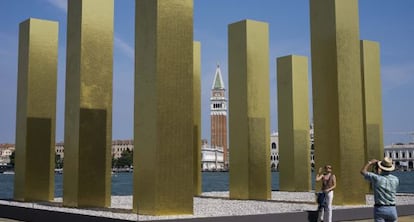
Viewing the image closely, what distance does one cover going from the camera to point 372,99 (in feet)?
72.3

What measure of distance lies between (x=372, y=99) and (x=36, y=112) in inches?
530

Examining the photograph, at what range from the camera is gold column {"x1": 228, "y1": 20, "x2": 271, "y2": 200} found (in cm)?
1842

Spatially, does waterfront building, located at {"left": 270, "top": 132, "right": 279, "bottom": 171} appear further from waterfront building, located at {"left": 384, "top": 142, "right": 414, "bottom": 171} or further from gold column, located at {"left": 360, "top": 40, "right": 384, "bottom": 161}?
gold column, located at {"left": 360, "top": 40, "right": 384, "bottom": 161}

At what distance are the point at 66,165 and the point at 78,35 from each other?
3.87 m

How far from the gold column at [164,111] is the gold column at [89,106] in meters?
2.56

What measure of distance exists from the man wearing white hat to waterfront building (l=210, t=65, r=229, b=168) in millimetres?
129223

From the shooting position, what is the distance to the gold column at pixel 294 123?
945 inches

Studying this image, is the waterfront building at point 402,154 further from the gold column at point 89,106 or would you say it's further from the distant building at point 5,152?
the gold column at point 89,106

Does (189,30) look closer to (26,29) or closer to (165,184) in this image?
(165,184)

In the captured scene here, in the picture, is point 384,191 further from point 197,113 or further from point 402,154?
point 402,154

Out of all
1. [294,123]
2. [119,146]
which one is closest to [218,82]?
[119,146]

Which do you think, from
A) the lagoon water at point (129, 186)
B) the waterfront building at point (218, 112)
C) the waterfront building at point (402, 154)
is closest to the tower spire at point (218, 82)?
the waterfront building at point (218, 112)

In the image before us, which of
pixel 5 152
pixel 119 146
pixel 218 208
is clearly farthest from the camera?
pixel 5 152

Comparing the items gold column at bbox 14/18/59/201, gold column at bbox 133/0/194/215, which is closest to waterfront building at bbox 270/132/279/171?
gold column at bbox 14/18/59/201
